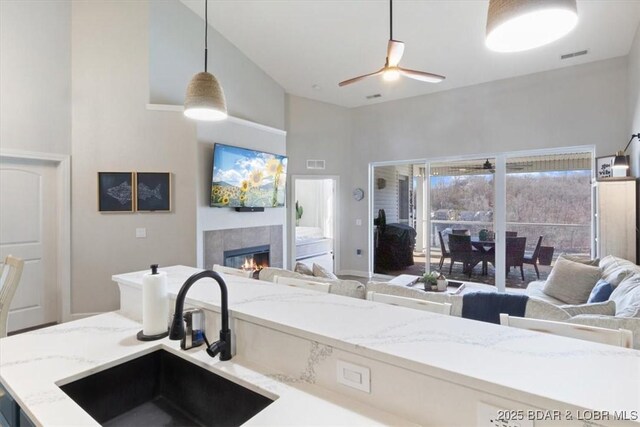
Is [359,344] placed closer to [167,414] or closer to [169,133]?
[167,414]

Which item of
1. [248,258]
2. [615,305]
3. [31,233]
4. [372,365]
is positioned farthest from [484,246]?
[31,233]

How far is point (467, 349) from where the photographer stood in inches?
35.0

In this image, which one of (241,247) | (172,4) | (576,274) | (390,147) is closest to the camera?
(576,274)

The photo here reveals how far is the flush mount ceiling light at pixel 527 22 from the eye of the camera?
984 millimetres

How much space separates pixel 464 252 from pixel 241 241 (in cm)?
381

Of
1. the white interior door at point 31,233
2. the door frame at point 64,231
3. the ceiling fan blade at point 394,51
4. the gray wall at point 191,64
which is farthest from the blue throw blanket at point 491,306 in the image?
the white interior door at point 31,233

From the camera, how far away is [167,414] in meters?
1.26

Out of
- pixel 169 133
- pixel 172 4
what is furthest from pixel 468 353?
pixel 172 4

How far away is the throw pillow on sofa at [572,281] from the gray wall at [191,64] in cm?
484

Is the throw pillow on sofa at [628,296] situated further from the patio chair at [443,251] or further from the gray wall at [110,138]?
the gray wall at [110,138]

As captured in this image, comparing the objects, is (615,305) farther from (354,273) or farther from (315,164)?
(315,164)

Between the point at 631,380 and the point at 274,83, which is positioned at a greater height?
the point at 274,83

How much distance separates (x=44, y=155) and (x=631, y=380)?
196 inches

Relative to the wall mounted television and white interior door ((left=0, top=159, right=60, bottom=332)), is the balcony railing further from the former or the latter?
white interior door ((left=0, top=159, right=60, bottom=332))
